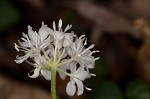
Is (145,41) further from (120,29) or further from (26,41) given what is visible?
(26,41)

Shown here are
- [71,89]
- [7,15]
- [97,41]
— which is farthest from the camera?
[97,41]

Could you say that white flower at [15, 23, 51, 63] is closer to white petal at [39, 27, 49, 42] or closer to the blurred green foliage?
white petal at [39, 27, 49, 42]

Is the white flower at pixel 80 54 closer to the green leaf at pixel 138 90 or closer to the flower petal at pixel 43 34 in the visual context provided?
the flower petal at pixel 43 34

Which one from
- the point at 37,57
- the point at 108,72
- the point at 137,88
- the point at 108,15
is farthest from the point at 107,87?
the point at 37,57

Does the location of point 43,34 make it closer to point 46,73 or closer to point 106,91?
point 46,73

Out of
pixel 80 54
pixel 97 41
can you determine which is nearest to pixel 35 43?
pixel 80 54

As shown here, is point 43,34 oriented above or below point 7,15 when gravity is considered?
below

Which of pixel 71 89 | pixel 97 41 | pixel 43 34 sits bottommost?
pixel 71 89
